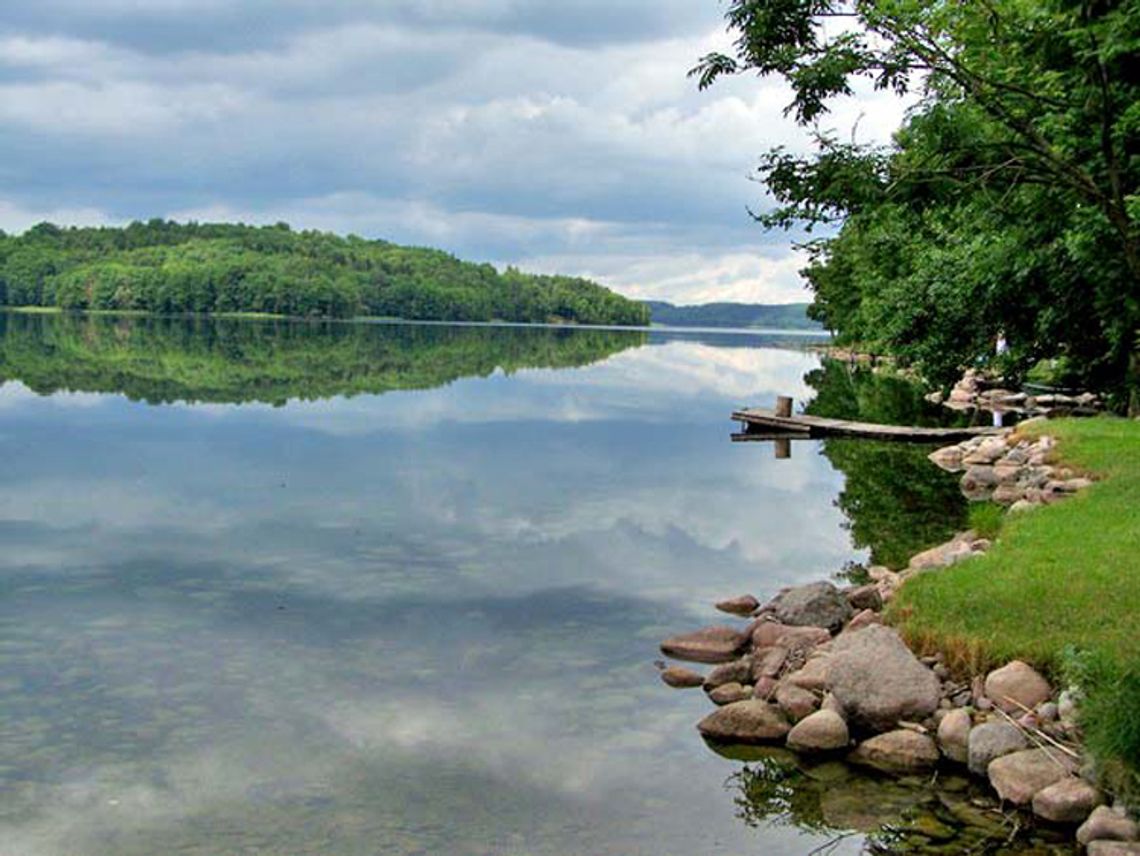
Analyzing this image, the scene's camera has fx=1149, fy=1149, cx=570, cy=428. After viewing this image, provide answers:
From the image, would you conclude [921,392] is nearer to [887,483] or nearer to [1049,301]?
[1049,301]

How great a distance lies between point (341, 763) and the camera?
9633 millimetres

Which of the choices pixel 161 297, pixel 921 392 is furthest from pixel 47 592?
pixel 161 297

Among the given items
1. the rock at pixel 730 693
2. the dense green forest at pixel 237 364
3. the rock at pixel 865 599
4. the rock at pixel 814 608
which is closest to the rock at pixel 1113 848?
the rock at pixel 730 693

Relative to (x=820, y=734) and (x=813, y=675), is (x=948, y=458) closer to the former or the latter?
(x=813, y=675)

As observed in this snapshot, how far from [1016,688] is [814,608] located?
11.3 ft

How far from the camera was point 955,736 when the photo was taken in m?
9.72

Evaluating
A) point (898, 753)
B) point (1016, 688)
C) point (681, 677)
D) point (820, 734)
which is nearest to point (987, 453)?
point (681, 677)

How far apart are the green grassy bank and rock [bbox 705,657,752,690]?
167cm

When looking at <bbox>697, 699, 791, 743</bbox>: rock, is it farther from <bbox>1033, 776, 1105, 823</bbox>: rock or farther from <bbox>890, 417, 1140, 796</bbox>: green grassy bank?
<bbox>1033, 776, 1105, 823</bbox>: rock

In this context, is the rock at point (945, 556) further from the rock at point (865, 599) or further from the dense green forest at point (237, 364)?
the dense green forest at point (237, 364)

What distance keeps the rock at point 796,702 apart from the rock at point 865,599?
298 centimetres

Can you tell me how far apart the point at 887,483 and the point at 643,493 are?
19.1 feet

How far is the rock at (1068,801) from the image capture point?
27.5 ft

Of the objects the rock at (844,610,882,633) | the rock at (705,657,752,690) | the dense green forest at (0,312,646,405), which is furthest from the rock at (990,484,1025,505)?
the dense green forest at (0,312,646,405)
